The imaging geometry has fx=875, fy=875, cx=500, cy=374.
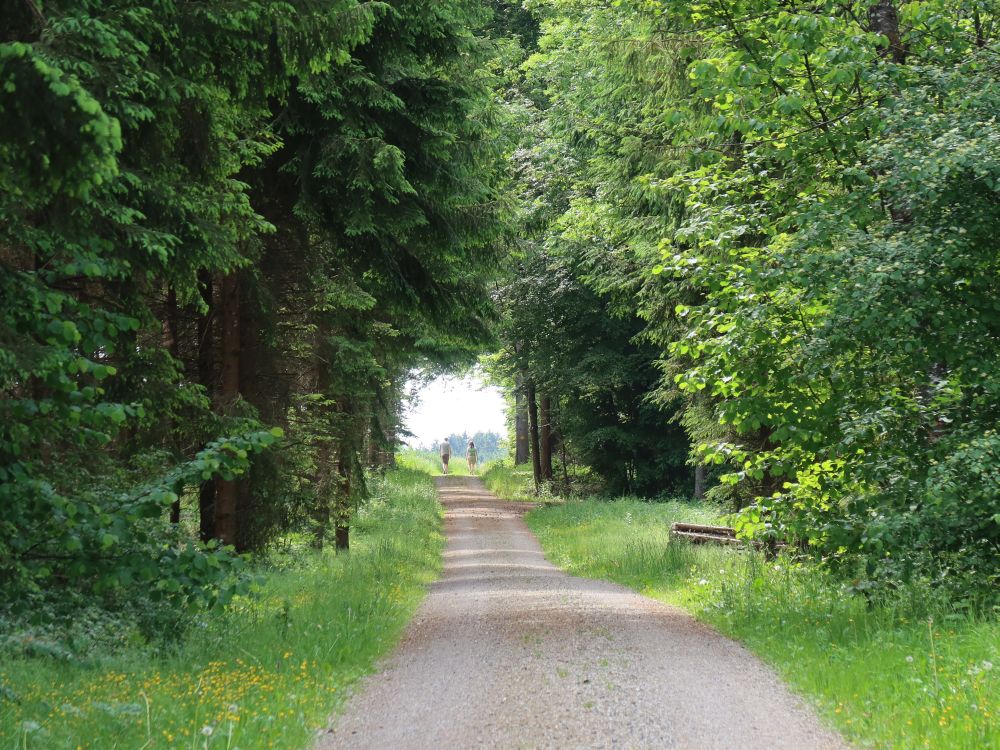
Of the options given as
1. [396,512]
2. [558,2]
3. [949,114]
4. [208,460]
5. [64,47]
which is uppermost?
[558,2]

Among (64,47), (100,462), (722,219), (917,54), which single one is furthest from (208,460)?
(917,54)

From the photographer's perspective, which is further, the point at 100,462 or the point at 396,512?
the point at 396,512

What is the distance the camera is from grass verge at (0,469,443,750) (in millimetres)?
5043

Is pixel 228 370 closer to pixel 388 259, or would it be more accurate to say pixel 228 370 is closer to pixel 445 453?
pixel 388 259

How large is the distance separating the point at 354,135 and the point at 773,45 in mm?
4692

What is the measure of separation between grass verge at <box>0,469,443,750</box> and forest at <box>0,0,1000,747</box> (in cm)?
21

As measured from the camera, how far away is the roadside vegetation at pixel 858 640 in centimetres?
540

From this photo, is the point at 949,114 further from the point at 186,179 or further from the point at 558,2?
the point at 558,2

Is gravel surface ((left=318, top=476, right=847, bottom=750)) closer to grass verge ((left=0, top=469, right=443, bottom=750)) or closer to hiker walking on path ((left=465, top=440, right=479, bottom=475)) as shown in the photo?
grass verge ((left=0, top=469, right=443, bottom=750))

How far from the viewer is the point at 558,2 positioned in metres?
17.6

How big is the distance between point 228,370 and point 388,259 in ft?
8.61

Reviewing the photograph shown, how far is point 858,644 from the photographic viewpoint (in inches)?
294

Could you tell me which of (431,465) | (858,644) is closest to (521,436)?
(431,465)

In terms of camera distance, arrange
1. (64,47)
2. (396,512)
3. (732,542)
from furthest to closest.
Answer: (396,512) → (732,542) → (64,47)
